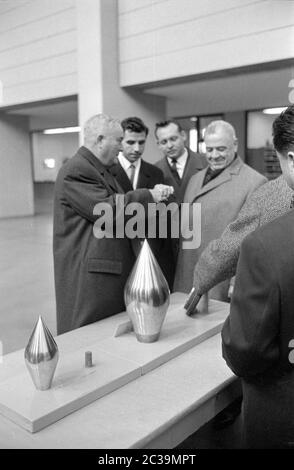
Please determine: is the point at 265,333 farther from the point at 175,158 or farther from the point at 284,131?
the point at 175,158

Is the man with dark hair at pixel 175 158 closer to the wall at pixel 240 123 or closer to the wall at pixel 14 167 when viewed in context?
the wall at pixel 240 123

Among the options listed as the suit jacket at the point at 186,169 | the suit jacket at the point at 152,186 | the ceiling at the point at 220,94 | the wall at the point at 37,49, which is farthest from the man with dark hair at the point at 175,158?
the wall at the point at 37,49

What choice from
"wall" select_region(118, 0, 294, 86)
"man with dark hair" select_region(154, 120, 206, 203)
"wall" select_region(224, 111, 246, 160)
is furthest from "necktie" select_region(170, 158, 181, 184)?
"wall" select_region(224, 111, 246, 160)

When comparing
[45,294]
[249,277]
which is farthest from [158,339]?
[45,294]

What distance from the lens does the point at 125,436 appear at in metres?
0.96

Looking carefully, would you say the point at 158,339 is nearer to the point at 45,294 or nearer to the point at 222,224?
the point at 222,224

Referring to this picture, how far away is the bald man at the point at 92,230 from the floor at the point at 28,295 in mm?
786

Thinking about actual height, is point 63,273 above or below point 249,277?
below

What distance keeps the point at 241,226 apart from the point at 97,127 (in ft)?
3.34

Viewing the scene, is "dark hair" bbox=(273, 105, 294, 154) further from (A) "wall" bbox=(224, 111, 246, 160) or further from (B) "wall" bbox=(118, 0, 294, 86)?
(A) "wall" bbox=(224, 111, 246, 160)

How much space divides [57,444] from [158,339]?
0.60m

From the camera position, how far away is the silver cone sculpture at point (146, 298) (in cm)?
142

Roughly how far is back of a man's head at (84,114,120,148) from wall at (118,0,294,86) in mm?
3643

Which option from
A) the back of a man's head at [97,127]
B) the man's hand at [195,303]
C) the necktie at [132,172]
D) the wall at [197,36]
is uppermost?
the wall at [197,36]
